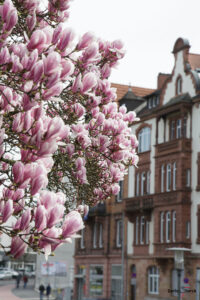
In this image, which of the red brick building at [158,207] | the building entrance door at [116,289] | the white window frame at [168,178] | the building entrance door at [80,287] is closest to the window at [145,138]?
the red brick building at [158,207]

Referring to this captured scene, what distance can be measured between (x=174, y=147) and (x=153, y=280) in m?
9.31

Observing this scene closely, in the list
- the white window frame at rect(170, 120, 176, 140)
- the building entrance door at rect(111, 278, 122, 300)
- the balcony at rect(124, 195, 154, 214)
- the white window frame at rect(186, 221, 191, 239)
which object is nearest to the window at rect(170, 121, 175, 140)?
the white window frame at rect(170, 120, 176, 140)

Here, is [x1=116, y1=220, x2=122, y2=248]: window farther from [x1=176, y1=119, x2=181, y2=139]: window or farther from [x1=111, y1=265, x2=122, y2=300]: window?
[x1=176, y1=119, x2=181, y2=139]: window

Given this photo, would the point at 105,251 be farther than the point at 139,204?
Yes

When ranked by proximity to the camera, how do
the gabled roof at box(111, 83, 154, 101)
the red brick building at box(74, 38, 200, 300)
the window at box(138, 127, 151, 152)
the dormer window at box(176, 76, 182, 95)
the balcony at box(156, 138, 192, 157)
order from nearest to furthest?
the red brick building at box(74, 38, 200, 300)
the balcony at box(156, 138, 192, 157)
the dormer window at box(176, 76, 182, 95)
the window at box(138, 127, 151, 152)
the gabled roof at box(111, 83, 154, 101)

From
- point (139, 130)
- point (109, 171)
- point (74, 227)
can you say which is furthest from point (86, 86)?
point (139, 130)

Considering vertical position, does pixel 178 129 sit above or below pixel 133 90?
below

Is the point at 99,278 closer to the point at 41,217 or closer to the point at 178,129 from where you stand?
the point at 178,129

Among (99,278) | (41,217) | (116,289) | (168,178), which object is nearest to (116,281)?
(116,289)

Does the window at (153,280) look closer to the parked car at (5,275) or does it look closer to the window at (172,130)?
the window at (172,130)

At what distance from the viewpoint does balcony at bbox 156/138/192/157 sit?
4556 cm

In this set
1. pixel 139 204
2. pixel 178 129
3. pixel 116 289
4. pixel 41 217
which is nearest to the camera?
pixel 41 217

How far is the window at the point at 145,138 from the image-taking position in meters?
51.7

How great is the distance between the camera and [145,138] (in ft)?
171
